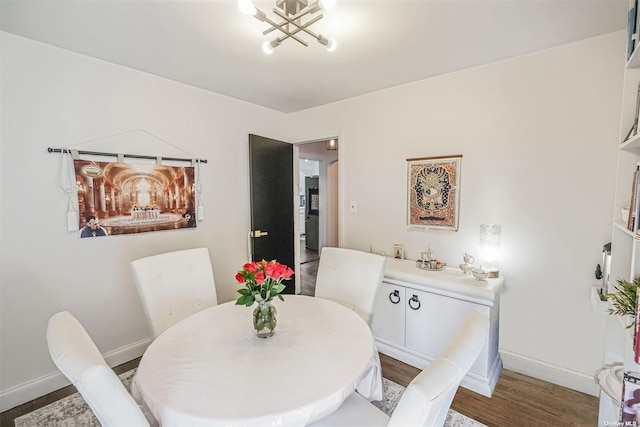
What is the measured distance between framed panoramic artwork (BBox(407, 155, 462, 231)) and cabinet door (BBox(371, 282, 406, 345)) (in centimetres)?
66

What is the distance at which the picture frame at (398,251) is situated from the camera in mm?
2748

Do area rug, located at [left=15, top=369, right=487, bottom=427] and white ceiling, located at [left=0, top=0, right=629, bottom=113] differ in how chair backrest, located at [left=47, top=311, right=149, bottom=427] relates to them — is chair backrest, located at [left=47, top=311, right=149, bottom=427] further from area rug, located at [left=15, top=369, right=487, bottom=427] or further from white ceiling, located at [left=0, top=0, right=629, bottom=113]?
white ceiling, located at [left=0, top=0, right=629, bottom=113]

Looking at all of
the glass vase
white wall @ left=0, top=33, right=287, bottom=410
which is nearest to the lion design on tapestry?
the glass vase

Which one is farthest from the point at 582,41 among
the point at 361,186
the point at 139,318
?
the point at 139,318

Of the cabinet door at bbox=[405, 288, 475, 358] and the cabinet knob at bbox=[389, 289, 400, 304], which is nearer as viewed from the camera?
the cabinet door at bbox=[405, 288, 475, 358]

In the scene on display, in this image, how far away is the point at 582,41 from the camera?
1885 millimetres

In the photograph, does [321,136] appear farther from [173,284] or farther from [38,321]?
[38,321]

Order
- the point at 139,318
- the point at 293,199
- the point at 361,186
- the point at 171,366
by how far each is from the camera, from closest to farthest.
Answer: the point at 171,366, the point at 139,318, the point at 361,186, the point at 293,199

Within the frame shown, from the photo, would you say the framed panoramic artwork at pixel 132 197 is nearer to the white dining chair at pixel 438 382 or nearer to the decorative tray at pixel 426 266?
the decorative tray at pixel 426 266

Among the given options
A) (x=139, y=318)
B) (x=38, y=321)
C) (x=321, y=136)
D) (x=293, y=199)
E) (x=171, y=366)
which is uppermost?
(x=321, y=136)

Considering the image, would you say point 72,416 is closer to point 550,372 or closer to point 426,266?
point 426,266

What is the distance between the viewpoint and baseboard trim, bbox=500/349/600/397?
1937mm

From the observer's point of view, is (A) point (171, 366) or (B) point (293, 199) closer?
(A) point (171, 366)

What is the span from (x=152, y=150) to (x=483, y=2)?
2569 millimetres
